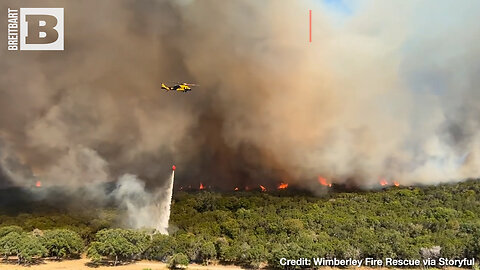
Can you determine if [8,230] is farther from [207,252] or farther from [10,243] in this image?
[207,252]

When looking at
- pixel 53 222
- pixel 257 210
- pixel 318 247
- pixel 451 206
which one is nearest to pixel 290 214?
pixel 257 210

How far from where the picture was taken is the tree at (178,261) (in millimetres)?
24000

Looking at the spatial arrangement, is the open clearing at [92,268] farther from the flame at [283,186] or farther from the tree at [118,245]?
the flame at [283,186]

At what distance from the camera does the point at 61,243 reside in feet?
84.3

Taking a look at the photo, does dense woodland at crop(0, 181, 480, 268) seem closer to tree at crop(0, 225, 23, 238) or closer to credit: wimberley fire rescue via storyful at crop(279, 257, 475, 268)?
tree at crop(0, 225, 23, 238)

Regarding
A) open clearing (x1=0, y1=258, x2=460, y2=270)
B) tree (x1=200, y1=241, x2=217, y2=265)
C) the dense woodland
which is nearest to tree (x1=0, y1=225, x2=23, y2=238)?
the dense woodland

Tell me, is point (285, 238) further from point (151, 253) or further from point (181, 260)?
point (151, 253)

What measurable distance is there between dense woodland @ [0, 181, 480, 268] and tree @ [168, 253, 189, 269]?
0.10 meters

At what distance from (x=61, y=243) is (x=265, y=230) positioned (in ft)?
41.4

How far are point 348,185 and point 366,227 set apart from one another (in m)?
13.6

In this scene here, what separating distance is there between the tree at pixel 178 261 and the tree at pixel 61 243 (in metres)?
6.13

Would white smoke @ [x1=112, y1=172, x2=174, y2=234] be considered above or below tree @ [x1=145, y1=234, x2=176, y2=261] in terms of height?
above

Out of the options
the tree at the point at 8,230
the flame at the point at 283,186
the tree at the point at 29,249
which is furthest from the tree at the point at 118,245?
the flame at the point at 283,186

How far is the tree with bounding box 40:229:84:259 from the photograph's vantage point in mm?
25531
